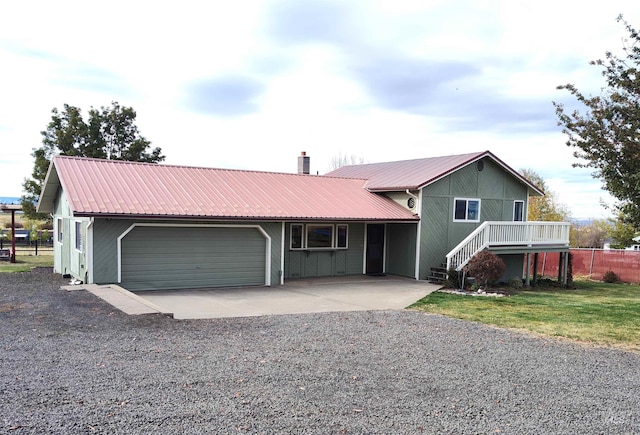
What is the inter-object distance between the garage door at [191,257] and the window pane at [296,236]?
6.58 feet

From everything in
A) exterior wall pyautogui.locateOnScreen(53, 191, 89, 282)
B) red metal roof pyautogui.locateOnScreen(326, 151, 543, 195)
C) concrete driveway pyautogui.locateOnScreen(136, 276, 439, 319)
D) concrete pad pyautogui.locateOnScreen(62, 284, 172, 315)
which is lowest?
concrete driveway pyautogui.locateOnScreen(136, 276, 439, 319)

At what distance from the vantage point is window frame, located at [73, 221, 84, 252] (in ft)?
46.3

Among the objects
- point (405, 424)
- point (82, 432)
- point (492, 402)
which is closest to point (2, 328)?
point (82, 432)

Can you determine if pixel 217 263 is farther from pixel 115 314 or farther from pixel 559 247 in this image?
pixel 559 247

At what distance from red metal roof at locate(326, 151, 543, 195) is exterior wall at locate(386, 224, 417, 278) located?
4.83ft

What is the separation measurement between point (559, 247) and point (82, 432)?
19.1m

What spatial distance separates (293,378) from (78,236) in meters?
10.6

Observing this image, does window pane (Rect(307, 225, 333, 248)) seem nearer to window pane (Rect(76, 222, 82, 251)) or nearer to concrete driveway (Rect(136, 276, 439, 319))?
concrete driveway (Rect(136, 276, 439, 319))

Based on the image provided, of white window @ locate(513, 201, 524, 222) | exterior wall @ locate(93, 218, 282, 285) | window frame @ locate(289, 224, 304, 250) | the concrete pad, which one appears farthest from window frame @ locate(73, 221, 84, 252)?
white window @ locate(513, 201, 524, 222)

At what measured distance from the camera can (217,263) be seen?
579 inches

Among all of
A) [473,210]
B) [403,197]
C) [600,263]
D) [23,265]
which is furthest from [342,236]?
[600,263]

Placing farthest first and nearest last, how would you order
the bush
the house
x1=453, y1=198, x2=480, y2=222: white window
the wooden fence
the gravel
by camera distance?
1. the wooden fence
2. x1=453, y1=198, x2=480, y2=222: white window
3. the bush
4. the house
5. the gravel

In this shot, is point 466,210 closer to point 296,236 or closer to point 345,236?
point 345,236

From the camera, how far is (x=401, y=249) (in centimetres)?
1866
